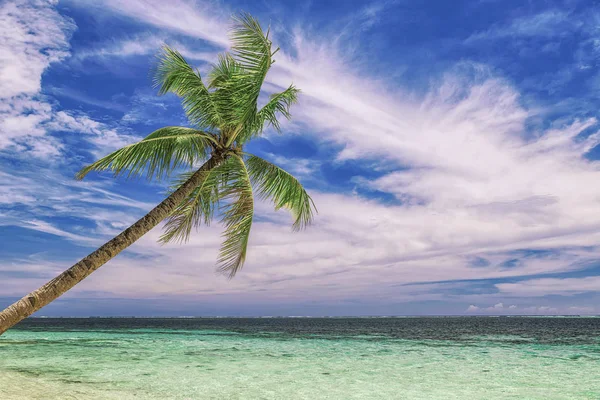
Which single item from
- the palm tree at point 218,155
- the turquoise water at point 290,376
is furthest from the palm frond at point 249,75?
the turquoise water at point 290,376

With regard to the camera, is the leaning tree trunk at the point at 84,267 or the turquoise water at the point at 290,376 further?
the turquoise water at the point at 290,376

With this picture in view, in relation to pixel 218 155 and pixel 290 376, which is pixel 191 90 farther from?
pixel 290 376

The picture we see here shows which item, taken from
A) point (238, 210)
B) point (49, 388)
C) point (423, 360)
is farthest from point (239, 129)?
point (423, 360)

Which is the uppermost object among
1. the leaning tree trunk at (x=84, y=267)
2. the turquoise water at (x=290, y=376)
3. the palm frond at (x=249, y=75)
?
the palm frond at (x=249, y=75)

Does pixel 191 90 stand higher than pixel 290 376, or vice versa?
pixel 191 90

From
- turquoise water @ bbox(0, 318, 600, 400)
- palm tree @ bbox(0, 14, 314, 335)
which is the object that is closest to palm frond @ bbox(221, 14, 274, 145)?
palm tree @ bbox(0, 14, 314, 335)

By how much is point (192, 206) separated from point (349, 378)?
6763mm

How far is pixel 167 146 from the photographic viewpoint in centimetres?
880

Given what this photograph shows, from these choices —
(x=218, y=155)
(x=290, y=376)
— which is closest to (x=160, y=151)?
(x=218, y=155)

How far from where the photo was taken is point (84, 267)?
6.92 m

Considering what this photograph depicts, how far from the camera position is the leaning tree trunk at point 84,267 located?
6.44 metres

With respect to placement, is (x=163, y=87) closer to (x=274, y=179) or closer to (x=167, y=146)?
(x=167, y=146)

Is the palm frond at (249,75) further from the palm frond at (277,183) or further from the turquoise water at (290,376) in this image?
the turquoise water at (290,376)

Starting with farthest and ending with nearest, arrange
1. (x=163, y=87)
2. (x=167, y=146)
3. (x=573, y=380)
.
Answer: (x=573, y=380), (x=163, y=87), (x=167, y=146)
